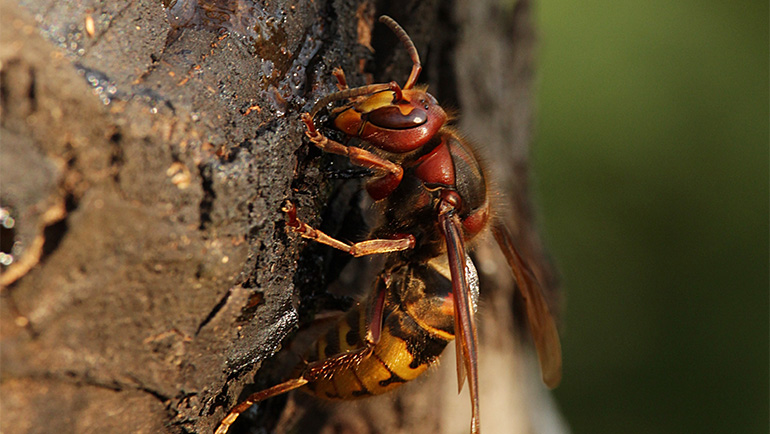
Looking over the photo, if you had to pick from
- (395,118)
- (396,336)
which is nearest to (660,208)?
(396,336)

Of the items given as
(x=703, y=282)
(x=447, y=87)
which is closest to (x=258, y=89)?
(x=447, y=87)

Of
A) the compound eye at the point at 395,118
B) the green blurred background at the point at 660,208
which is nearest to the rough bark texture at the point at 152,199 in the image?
the compound eye at the point at 395,118

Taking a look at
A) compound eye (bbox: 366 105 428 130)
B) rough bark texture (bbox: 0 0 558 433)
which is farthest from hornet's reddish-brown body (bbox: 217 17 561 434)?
rough bark texture (bbox: 0 0 558 433)

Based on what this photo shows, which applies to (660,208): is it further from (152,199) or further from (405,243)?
(152,199)

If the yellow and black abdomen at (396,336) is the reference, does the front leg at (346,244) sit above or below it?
above

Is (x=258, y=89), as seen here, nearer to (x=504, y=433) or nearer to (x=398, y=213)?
(x=398, y=213)

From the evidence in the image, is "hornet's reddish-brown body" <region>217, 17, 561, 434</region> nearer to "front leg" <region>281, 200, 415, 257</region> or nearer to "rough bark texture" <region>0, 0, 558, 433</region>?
"front leg" <region>281, 200, 415, 257</region>

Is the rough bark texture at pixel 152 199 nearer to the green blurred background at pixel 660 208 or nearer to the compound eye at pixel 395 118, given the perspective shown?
→ the compound eye at pixel 395 118
